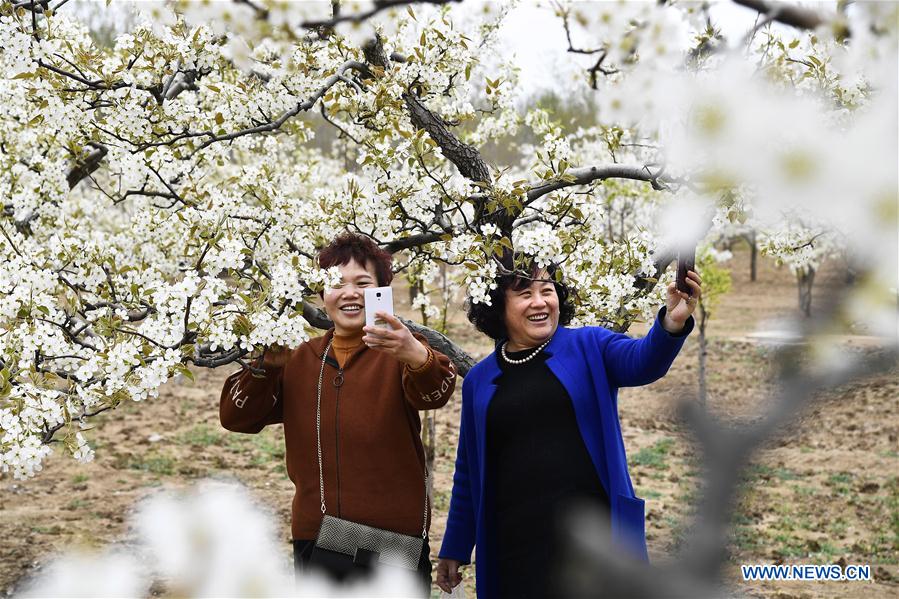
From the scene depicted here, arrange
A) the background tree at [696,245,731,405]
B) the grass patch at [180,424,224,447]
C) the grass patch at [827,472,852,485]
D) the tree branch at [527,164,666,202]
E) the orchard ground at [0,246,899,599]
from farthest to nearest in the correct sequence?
the background tree at [696,245,731,405] < the grass patch at [180,424,224,447] < the grass patch at [827,472,852,485] < the orchard ground at [0,246,899,599] < the tree branch at [527,164,666,202]

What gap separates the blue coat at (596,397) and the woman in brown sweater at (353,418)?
Answer: 160 mm

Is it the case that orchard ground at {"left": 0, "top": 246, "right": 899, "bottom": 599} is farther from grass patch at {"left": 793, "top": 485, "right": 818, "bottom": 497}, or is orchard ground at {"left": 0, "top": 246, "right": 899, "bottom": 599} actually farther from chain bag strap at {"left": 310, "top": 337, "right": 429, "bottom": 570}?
chain bag strap at {"left": 310, "top": 337, "right": 429, "bottom": 570}

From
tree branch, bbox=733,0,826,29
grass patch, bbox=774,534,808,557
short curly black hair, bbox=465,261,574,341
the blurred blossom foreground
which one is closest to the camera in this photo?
the blurred blossom foreground

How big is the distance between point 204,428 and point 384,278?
8279 mm

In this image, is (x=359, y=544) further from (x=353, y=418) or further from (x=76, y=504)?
(x=76, y=504)

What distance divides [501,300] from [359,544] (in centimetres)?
89

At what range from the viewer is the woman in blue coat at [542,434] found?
233 centimetres

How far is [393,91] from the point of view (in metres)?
3.46

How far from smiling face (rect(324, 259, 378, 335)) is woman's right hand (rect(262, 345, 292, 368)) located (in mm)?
226

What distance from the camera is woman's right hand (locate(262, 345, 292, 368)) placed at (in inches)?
107

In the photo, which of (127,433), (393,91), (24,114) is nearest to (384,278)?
(393,91)

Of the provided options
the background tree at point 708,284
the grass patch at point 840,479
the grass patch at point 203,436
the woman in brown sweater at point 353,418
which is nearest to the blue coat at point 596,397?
the woman in brown sweater at point 353,418

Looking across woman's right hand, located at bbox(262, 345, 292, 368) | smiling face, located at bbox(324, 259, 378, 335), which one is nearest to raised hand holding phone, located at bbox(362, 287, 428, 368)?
smiling face, located at bbox(324, 259, 378, 335)

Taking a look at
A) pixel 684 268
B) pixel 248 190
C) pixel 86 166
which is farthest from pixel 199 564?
pixel 86 166
